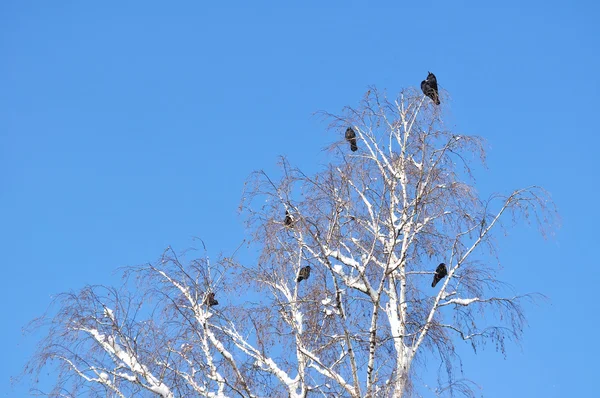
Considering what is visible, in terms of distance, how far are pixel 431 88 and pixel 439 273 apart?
2414 millimetres

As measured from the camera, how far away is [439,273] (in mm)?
11375

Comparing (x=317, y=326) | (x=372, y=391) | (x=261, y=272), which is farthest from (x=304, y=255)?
(x=372, y=391)

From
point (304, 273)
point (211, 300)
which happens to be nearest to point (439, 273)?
point (304, 273)

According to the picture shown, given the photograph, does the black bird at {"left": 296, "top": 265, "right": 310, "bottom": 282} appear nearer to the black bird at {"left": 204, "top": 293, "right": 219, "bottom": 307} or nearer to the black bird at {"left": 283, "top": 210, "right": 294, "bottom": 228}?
the black bird at {"left": 283, "top": 210, "right": 294, "bottom": 228}

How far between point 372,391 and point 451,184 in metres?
2.97

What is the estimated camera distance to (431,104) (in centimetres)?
1245

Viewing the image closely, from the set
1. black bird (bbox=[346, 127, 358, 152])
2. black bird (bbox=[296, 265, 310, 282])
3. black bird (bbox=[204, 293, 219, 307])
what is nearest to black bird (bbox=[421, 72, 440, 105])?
black bird (bbox=[346, 127, 358, 152])

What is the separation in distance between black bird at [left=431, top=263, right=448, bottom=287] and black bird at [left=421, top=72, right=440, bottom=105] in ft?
A: 7.16

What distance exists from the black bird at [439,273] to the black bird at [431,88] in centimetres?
218

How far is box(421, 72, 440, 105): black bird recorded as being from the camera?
12445mm

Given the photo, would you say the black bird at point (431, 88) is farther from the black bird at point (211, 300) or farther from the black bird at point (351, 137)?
the black bird at point (211, 300)

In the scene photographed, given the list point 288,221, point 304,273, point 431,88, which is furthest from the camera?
point 431,88

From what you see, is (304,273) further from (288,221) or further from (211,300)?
(211,300)

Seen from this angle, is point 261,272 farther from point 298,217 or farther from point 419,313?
point 419,313
